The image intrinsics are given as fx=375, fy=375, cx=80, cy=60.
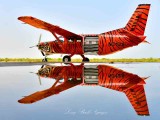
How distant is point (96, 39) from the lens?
33719 millimetres

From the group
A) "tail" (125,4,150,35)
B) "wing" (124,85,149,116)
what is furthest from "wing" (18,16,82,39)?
"wing" (124,85,149,116)

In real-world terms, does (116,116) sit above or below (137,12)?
below

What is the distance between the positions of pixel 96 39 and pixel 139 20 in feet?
13.9

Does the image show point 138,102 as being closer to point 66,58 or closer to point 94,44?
point 94,44

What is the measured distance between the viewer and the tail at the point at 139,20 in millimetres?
33250

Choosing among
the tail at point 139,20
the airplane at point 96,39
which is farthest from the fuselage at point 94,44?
the tail at point 139,20

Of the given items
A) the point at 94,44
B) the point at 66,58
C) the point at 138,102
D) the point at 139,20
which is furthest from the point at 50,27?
the point at 138,102

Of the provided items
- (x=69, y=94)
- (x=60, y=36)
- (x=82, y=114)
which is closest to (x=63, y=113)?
(x=82, y=114)

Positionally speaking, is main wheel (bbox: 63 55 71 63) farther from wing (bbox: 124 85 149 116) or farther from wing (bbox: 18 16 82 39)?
wing (bbox: 124 85 149 116)

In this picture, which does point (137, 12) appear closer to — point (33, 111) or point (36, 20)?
point (36, 20)

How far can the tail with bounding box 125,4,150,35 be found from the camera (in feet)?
109

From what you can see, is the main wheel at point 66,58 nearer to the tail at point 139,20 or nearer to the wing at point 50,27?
the wing at point 50,27

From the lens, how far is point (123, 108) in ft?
18.5

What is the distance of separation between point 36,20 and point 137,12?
9.24 meters
